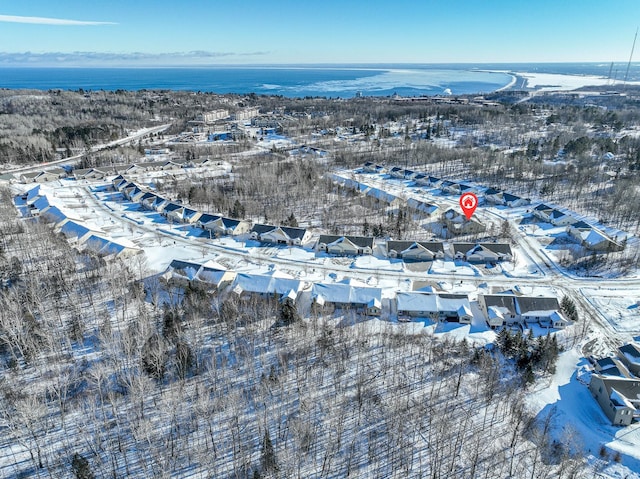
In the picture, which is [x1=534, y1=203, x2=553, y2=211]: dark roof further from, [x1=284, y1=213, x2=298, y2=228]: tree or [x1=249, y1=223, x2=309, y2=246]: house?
[x1=284, y1=213, x2=298, y2=228]: tree

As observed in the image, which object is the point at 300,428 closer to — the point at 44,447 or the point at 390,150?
the point at 44,447

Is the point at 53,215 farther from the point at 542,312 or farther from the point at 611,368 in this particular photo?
the point at 611,368

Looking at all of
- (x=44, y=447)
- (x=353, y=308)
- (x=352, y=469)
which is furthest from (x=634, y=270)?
(x=44, y=447)

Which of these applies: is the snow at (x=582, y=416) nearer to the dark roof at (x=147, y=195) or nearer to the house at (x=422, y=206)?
the house at (x=422, y=206)

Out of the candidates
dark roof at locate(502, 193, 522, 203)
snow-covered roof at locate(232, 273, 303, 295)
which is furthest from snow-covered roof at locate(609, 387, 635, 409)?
dark roof at locate(502, 193, 522, 203)

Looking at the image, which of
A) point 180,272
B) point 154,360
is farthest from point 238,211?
point 154,360

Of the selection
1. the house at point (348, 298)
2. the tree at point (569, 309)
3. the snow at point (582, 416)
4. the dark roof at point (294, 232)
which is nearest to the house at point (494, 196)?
the tree at point (569, 309)

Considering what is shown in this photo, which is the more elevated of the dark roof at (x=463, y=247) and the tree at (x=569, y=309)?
the dark roof at (x=463, y=247)
